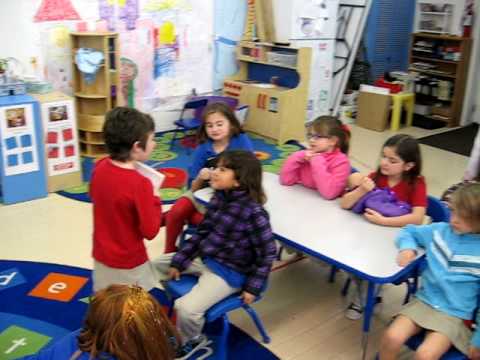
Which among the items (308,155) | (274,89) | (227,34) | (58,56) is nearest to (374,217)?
(308,155)

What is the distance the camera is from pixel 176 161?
15.5 feet

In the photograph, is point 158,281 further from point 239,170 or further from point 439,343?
point 439,343

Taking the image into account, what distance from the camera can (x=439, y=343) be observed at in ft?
5.98

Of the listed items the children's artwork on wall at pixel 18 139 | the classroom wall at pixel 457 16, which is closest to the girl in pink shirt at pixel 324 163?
the children's artwork on wall at pixel 18 139

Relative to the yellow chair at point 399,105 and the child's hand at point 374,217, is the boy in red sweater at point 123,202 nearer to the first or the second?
the child's hand at point 374,217

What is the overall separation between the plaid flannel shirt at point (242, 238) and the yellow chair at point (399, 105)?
4411 mm

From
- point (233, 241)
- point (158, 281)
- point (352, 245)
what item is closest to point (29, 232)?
point (158, 281)

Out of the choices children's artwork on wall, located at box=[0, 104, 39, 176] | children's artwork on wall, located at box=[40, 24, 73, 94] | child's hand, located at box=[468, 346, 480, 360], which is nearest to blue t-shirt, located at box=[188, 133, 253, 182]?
child's hand, located at box=[468, 346, 480, 360]

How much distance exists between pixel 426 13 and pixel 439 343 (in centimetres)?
557

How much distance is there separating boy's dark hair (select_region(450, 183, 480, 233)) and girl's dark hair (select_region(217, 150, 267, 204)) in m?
0.72

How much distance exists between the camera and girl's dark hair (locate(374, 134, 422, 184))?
230 cm

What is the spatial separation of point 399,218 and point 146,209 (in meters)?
1.05

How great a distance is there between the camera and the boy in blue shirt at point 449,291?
183cm

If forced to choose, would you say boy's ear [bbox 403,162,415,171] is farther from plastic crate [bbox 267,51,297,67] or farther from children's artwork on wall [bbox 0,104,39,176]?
plastic crate [bbox 267,51,297,67]
